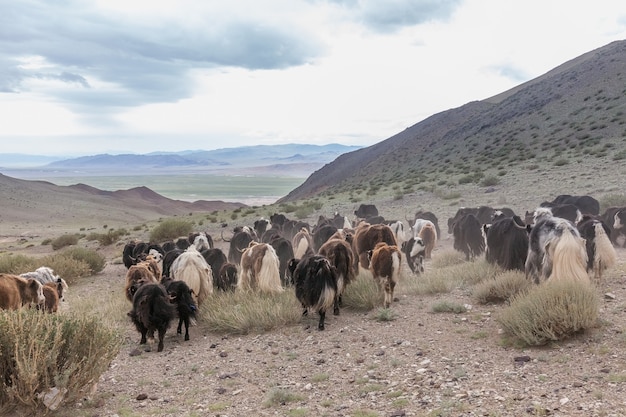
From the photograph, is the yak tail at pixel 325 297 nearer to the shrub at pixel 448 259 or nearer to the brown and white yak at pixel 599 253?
the brown and white yak at pixel 599 253

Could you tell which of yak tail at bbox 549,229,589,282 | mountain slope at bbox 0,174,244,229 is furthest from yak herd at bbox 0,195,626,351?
mountain slope at bbox 0,174,244,229

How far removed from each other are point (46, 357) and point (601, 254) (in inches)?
323

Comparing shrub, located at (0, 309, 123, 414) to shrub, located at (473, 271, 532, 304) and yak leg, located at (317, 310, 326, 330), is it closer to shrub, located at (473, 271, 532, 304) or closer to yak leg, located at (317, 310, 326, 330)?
yak leg, located at (317, 310, 326, 330)

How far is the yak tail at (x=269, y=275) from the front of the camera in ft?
32.6

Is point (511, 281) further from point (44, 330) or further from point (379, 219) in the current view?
point (379, 219)

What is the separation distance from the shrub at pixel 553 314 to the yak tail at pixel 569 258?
0.48 meters

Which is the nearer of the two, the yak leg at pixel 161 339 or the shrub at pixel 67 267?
the yak leg at pixel 161 339

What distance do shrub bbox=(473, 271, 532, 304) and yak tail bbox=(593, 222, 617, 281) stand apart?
3.93 ft

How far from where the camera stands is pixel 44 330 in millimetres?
5902

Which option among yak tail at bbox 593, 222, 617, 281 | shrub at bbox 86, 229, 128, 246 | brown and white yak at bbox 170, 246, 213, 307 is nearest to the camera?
yak tail at bbox 593, 222, 617, 281

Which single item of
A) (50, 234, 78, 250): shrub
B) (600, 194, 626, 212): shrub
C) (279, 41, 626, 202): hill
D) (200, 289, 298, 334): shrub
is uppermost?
(279, 41, 626, 202): hill

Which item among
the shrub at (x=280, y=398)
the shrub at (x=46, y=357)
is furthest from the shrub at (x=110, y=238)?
the shrub at (x=280, y=398)

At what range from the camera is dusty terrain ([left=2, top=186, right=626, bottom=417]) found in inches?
205

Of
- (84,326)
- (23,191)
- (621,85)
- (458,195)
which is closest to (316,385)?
(84,326)
